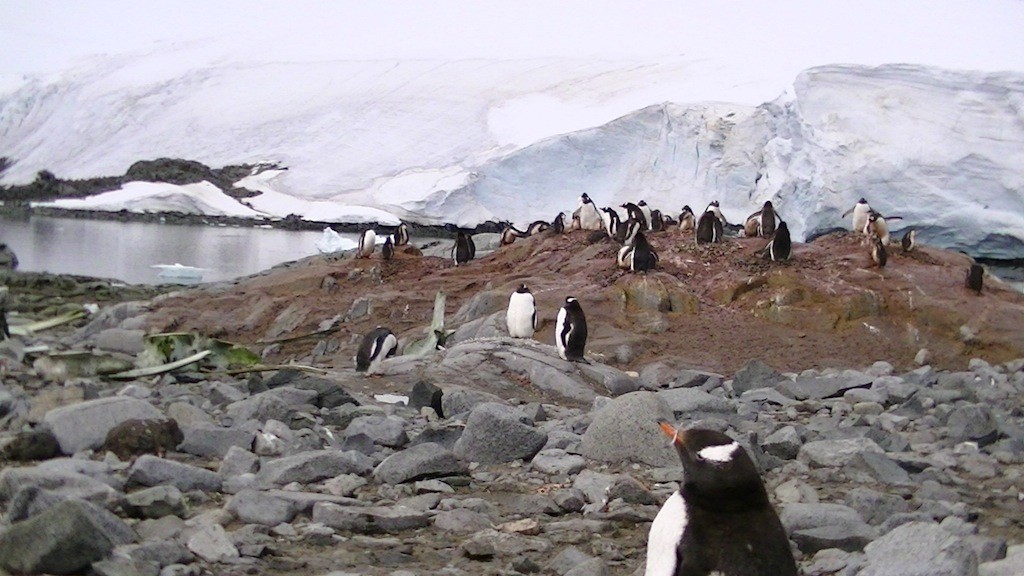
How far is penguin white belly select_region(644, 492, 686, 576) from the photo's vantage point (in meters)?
1.71

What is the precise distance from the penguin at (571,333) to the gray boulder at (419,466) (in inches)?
101

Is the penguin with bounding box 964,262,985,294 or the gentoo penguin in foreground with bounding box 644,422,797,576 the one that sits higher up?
the gentoo penguin in foreground with bounding box 644,422,797,576

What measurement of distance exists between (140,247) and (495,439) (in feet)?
58.8

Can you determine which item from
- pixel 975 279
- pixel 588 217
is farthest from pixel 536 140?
pixel 975 279

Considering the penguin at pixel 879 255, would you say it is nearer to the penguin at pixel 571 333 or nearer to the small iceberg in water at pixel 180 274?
the penguin at pixel 571 333

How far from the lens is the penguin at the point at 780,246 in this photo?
748 centimetres

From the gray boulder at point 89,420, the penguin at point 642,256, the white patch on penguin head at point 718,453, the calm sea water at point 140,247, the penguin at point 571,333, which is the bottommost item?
the calm sea water at point 140,247

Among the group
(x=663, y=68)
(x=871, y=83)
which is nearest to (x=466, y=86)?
(x=663, y=68)

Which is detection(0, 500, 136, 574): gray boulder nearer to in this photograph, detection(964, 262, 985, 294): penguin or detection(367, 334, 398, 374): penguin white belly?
detection(367, 334, 398, 374): penguin white belly

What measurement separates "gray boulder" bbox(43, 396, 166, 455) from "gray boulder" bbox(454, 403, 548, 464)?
3.19 feet

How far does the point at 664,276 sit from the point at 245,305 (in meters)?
3.90

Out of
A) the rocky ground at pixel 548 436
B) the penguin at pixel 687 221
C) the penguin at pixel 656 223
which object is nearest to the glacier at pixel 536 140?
the penguin at pixel 687 221

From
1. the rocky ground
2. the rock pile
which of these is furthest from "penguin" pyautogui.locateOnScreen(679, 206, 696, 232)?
the rock pile

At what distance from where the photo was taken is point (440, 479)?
2.84 metres
